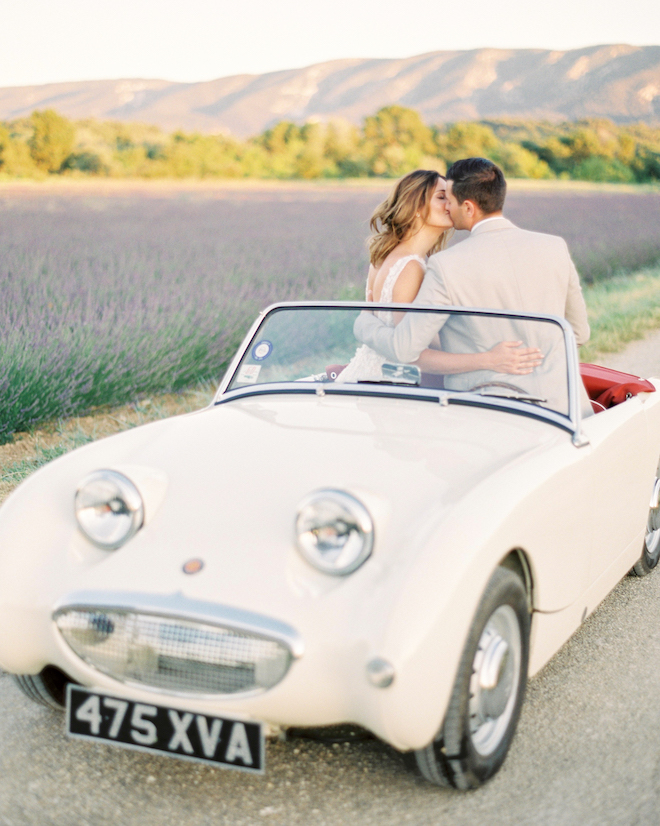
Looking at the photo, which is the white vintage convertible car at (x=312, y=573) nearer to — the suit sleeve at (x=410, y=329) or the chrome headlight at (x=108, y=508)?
the chrome headlight at (x=108, y=508)

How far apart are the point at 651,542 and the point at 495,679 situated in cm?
192

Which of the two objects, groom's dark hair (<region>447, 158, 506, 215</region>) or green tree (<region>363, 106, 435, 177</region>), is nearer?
groom's dark hair (<region>447, 158, 506, 215</region>)

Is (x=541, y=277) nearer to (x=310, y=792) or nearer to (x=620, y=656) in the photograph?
(x=620, y=656)

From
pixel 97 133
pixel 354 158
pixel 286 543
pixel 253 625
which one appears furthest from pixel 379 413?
pixel 354 158

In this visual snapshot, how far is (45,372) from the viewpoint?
247 inches

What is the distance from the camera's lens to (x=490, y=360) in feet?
10.5

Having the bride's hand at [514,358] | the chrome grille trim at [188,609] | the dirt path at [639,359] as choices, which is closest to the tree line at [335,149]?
the dirt path at [639,359]

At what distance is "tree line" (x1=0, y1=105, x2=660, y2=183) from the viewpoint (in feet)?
94.8

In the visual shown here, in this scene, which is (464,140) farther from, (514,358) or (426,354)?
(514,358)

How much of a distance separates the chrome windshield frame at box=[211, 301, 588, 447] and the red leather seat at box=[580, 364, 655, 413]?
24.5 inches

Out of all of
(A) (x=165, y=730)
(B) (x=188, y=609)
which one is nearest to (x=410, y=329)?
(B) (x=188, y=609)

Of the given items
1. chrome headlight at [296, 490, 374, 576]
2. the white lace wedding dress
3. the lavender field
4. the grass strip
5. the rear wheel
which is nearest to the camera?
chrome headlight at [296, 490, 374, 576]

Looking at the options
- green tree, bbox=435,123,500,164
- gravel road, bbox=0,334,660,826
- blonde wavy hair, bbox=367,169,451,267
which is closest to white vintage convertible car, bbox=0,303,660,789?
gravel road, bbox=0,334,660,826

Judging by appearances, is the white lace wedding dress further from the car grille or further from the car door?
the car grille
